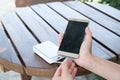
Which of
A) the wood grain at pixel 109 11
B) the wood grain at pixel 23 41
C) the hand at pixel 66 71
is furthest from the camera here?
the wood grain at pixel 109 11

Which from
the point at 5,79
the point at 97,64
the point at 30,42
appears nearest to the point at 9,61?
the point at 30,42

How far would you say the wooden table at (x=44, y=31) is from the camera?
1.43m

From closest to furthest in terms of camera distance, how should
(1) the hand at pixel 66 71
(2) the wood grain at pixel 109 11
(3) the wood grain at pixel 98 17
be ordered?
1. (1) the hand at pixel 66 71
2. (3) the wood grain at pixel 98 17
3. (2) the wood grain at pixel 109 11

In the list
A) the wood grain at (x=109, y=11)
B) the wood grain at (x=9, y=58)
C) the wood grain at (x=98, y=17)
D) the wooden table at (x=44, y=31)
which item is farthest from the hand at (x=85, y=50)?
the wood grain at (x=109, y=11)

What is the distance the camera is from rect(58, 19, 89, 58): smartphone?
4.20ft

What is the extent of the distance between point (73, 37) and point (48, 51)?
202mm

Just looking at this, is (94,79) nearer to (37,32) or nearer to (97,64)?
(37,32)

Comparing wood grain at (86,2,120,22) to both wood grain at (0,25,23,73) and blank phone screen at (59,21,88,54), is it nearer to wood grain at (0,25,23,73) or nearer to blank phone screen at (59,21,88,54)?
blank phone screen at (59,21,88,54)

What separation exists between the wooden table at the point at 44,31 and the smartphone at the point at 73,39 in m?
0.15

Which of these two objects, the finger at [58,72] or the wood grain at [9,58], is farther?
the wood grain at [9,58]

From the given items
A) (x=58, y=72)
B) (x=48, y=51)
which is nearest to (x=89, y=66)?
(x=58, y=72)

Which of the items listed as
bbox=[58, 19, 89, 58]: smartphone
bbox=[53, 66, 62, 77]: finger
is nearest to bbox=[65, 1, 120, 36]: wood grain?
bbox=[58, 19, 89, 58]: smartphone

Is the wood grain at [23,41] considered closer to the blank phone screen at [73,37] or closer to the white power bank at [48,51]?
the white power bank at [48,51]

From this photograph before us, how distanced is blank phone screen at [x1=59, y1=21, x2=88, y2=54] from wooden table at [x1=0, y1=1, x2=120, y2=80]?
0.50 feet
